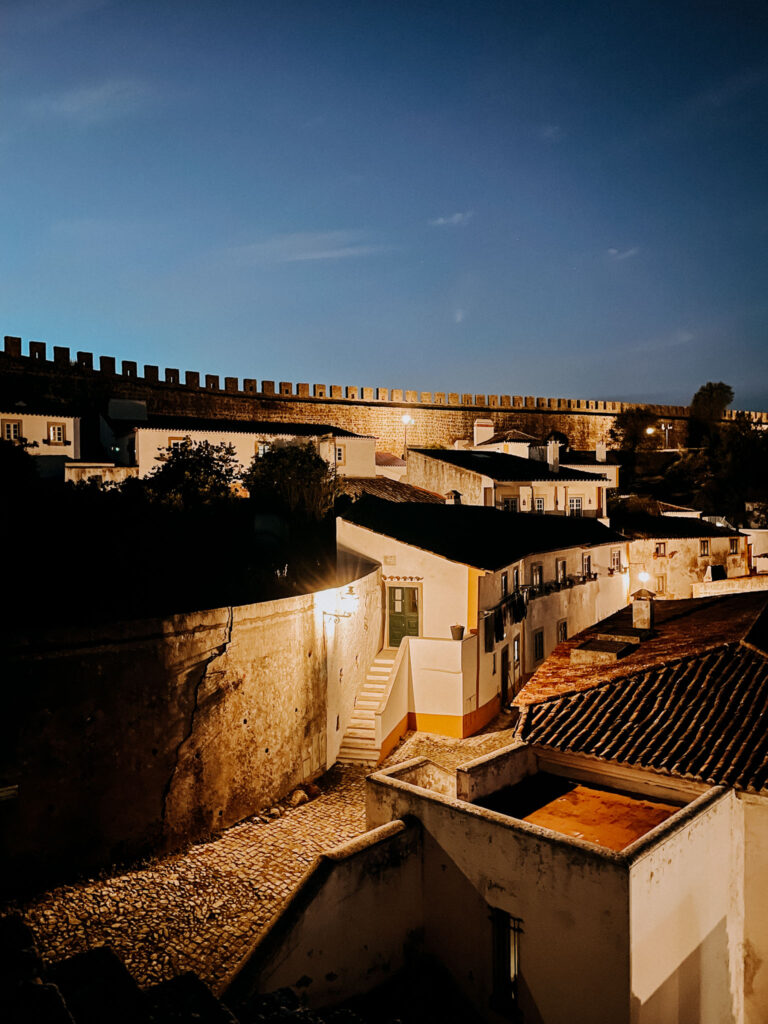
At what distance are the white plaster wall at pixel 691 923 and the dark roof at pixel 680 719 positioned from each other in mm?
483

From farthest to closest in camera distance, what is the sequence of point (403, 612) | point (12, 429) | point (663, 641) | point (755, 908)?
point (12, 429)
point (403, 612)
point (663, 641)
point (755, 908)

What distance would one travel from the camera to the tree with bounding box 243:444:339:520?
20.6 metres

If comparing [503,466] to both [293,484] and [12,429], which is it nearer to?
[293,484]

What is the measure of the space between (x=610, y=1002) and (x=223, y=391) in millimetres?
33664

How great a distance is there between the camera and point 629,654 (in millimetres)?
11023

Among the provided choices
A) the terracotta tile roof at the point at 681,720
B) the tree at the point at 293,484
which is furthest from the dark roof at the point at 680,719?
the tree at the point at 293,484

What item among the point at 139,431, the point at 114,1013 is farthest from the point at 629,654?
the point at 139,431

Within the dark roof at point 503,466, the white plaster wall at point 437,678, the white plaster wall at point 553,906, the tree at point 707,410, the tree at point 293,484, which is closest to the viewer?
the white plaster wall at point 553,906

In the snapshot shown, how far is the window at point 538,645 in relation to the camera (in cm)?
1930

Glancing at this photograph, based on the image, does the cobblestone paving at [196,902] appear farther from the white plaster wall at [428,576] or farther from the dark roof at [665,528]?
the dark roof at [665,528]

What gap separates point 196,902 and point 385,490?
19.0m

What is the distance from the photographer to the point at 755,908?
23.6ft

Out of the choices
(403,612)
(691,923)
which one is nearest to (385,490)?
(403,612)

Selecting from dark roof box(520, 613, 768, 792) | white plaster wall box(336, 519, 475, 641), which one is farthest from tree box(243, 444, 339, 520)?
dark roof box(520, 613, 768, 792)
